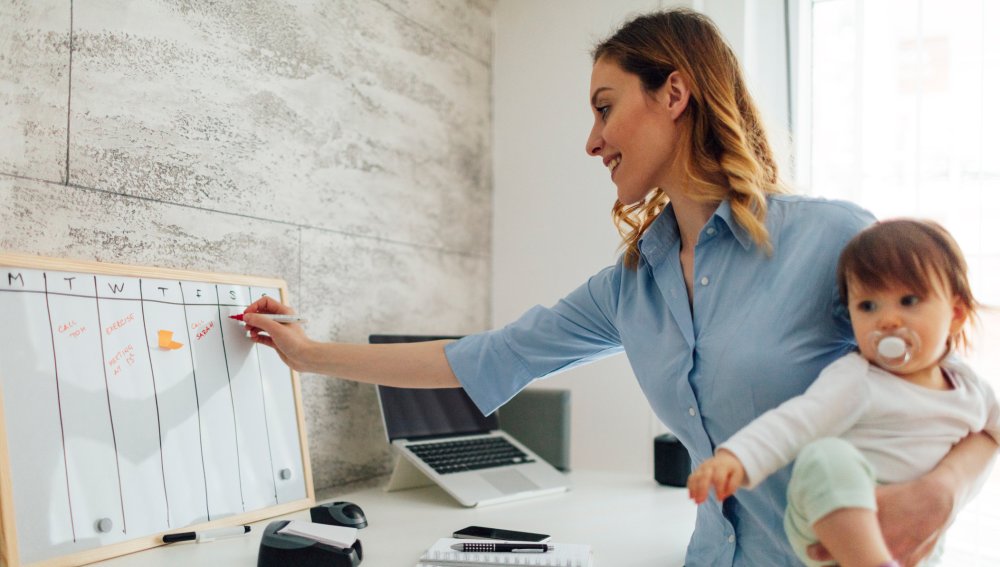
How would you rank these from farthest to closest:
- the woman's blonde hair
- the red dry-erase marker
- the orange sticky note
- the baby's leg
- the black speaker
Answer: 1. the black speaker
2. the red dry-erase marker
3. the orange sticky note
4. the woman's blonde hair
5. the baby's leg

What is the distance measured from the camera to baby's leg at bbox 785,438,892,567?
79cm

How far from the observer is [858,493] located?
792 mm

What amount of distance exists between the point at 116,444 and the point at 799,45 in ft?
5.98

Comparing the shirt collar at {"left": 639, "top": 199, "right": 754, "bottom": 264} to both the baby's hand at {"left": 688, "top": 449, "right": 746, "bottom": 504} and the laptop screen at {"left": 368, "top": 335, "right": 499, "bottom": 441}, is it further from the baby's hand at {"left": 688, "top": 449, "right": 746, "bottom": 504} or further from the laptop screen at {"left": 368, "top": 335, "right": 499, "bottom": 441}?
the laptop screen at {"left": 368, "top": 335, "right": 499, "bottom": 441}

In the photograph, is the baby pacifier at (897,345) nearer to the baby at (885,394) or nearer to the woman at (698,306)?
the baby at (885,394)

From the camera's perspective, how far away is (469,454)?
175cm

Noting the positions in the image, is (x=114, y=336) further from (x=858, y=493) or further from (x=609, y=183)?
(x=609, y=183)

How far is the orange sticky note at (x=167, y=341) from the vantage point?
1.28 metres

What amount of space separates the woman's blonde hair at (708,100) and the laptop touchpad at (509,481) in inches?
31.6

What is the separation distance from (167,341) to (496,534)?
0.63 m

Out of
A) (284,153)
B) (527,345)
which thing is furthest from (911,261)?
(284,153)

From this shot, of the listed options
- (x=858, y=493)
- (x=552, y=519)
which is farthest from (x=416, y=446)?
(x=858, y=493)

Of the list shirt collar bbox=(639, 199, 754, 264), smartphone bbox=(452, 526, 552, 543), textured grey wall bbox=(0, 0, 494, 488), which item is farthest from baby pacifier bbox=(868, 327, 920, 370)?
textured grey wall bbox=(0, 0, 494, 488)

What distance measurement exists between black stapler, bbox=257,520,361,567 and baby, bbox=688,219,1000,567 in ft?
1.82
